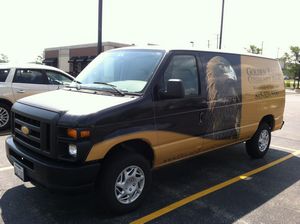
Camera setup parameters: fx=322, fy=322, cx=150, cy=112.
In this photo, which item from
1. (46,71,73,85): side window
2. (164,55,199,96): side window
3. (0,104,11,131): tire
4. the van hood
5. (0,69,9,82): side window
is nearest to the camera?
the van hood

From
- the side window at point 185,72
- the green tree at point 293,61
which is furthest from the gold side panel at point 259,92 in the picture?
the green tree at point 293,61

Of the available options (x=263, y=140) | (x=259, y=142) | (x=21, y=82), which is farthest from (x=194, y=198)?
(x=21, y=82)

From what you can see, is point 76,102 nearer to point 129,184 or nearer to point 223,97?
point 129,184

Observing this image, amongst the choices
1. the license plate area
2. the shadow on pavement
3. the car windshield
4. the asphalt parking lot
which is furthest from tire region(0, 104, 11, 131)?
the license plate area

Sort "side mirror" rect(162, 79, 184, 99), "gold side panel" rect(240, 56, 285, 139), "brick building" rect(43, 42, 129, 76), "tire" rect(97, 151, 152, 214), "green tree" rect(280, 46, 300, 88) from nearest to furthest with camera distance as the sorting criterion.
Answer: "tire" rect(97, 151, 152, 214) < "side mirror" rect(162, 79, 184, 99) < "gold side panel" rect(240, 56, 285, 139) < "brick building" rect(43, 42, 129, 76) < "green tree" rect(280, 46, 300, 88)

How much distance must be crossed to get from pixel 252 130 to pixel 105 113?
354cm

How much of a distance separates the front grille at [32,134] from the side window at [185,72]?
1665mm

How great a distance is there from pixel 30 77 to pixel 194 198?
21.2ft

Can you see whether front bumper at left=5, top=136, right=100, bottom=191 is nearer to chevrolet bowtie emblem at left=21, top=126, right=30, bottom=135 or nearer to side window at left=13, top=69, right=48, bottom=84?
chevrolet bowtie emblem at left=21, top=126, right=30, bottom=135

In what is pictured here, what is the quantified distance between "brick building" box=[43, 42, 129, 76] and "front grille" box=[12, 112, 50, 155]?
126 feet

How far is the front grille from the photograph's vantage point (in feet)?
11.5

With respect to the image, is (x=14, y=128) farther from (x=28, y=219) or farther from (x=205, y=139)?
(x=205, y=139)

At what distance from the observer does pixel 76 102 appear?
3734mm

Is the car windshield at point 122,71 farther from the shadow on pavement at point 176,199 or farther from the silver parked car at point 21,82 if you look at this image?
the silver parked car at point 21,82
